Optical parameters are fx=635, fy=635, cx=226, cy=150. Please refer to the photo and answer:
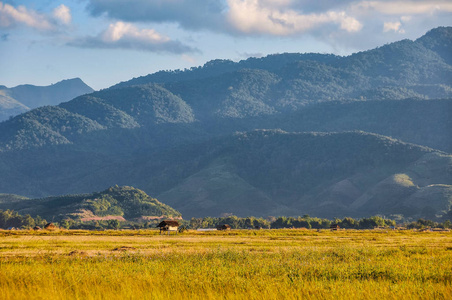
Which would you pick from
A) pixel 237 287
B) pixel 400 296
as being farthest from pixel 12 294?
pixel 400 296

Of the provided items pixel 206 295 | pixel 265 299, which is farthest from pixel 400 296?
pixel 206 295

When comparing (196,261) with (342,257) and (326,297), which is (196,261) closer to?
(342,257)

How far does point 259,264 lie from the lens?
40375mm

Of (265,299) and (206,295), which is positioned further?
(206,295)

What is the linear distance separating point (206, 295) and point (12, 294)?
8177 mm

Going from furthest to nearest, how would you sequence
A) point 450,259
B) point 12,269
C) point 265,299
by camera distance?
point 450,259
point 12,269
point 265,299

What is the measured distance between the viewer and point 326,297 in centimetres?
2638

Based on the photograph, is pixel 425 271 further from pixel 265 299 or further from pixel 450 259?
pixel 265 299

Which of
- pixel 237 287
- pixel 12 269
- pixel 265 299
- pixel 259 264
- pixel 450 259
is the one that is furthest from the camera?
pixel 450 259

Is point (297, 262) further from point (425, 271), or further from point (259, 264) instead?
point (425, 271)

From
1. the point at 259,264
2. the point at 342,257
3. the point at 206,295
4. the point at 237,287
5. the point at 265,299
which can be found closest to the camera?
the point at 265,299

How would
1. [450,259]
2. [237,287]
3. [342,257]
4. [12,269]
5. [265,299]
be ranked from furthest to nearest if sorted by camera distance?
[342,257]
[450,259]
[12,269]
[237,287]
[265,299]

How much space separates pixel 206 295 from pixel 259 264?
1354 centimetres

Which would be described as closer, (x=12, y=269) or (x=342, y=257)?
(x=12, y=269)
